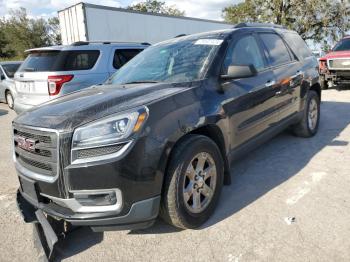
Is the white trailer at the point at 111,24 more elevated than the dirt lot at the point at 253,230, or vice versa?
the white trailer at the point at 111,24

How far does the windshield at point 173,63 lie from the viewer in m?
3.44

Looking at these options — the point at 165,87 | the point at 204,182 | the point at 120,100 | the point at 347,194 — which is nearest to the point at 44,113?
the point at 120,100

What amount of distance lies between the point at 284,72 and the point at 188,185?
97.4 inches

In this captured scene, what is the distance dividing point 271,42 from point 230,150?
1.94 m

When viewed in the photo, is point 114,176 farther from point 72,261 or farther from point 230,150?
point 230,150

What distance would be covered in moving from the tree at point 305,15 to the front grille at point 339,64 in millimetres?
12688

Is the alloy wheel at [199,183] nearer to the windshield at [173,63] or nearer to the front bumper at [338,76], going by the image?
the windshield at [173,63]

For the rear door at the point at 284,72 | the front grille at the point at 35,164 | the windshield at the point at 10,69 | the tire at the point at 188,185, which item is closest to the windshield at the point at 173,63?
the tire at the point at 188,185

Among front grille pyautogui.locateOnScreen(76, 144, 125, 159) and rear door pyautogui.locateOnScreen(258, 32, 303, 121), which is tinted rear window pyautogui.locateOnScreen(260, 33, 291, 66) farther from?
front grille pyautogui.locateOnScreen(76, 144, 125, 159)

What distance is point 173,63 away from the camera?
12.3 feet

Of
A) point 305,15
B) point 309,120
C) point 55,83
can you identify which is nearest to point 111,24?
point 55,83

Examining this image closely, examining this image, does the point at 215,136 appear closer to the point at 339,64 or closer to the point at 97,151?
the point at 97,151

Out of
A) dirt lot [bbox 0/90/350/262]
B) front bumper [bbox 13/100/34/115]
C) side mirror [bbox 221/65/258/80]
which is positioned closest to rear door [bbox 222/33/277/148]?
side mirror [bbox 221/65/258/80]

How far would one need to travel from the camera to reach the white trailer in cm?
1112
